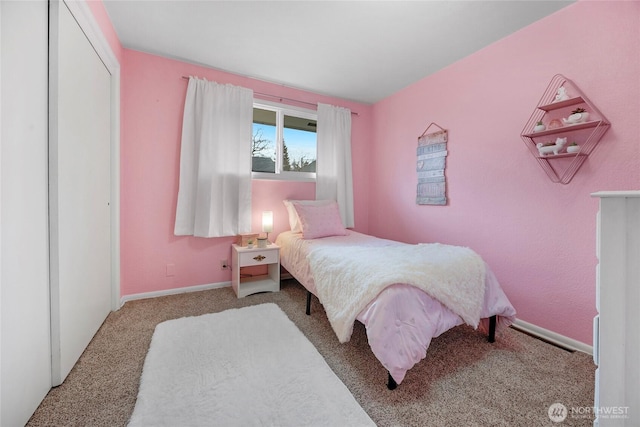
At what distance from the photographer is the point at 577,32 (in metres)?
1.68

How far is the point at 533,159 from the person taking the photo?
75.4 inches

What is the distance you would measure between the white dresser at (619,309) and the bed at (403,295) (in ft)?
2.03

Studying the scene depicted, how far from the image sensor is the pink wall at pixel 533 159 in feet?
5.04

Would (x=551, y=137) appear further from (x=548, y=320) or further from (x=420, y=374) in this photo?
(x=420, y=374)

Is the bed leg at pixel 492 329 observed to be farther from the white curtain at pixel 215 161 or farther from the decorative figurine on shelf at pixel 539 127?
the white curtain at pixel 215 161

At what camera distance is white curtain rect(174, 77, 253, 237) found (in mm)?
2506

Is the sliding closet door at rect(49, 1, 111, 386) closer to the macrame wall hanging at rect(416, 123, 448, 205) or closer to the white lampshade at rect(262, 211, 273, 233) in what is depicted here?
the white lampshade at rect(262, 211, 273, 233)

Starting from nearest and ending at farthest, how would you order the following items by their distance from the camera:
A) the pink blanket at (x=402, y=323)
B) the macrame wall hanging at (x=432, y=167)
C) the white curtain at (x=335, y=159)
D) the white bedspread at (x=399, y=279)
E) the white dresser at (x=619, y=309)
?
the white dresser at (x=619, y=309), the pink blanket at (x=402, y=323), the white bedspread at (x=399, y=279), the macrame wall hanging at (x=432, y=167), the white curtain at (x=335, y=159)

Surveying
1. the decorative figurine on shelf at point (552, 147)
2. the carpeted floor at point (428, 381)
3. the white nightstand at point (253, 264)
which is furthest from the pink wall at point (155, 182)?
the decorative figurine on shelf at point (552, 147)

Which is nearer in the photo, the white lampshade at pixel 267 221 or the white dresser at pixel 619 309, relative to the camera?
the white dresser at pixel 619 309

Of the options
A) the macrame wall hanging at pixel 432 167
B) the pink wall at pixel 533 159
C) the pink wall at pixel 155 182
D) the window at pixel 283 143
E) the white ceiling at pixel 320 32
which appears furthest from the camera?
the window at pixel 283 143

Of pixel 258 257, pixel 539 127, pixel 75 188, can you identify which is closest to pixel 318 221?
pixel 258 257

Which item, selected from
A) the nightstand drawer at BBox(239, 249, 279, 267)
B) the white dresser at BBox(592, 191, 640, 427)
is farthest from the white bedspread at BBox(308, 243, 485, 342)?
the nightstand drawer at BBox(239, 249, 279, 267)

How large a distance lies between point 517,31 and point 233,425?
336cm
